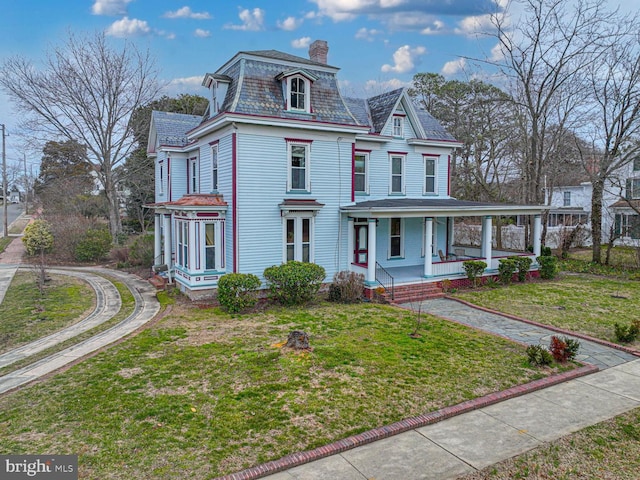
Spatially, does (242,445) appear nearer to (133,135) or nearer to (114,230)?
(114,230)

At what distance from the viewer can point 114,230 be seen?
102 ft

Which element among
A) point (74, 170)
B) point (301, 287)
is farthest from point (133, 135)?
point (301, 287)

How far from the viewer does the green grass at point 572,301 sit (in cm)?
1286

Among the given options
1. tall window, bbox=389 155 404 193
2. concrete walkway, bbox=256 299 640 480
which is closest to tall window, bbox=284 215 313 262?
tall window, bbox=389 155 404 193

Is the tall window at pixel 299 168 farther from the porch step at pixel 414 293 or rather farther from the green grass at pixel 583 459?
the green grass at pixel 583 459

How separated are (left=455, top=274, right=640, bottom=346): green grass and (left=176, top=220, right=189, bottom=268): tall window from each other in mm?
10804

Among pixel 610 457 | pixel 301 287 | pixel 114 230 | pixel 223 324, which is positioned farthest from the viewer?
pixel 114 230

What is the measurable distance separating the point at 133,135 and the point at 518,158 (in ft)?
100

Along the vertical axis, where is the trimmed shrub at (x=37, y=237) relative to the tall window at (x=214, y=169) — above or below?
below

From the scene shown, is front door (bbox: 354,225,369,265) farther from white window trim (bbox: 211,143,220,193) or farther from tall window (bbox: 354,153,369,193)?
white window trim (bbox: 211,143,220,193)

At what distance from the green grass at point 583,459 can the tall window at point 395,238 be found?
13.4 metres

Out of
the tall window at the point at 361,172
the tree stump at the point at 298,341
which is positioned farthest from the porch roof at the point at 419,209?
the tree stump at the point at 298,341

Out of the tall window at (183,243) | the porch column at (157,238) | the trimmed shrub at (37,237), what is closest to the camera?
the tall window at (183,243)

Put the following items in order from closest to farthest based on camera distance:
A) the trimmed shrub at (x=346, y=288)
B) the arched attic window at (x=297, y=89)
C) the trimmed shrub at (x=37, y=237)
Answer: the trimmed shrub at (x=346, y=288)
the arched attic window at (x=297, y=89)
the trimmed shrub at (x=37, y=237)
